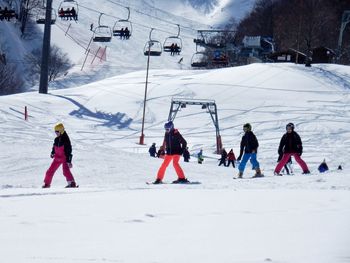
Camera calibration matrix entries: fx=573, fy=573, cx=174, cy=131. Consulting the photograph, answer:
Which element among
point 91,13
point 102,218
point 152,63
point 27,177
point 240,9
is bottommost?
point 27,177

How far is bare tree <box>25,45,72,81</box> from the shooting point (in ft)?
236

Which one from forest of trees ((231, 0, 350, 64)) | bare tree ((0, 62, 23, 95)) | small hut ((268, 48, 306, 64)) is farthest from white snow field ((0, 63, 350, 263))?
forest of trees ((231, 0, 350, 64))

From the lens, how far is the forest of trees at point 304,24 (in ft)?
204

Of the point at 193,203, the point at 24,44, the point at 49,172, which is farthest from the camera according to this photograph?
the point at 24,44

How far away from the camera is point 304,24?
63.3 meters

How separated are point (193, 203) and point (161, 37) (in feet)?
320

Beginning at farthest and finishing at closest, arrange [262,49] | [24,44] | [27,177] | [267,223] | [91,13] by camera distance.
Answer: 1. [91,13]
2. [24,44]
3. [262,49]
4. [27,177]
5. [267,223]

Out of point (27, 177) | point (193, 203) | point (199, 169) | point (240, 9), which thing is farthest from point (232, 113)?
point (240, 9)

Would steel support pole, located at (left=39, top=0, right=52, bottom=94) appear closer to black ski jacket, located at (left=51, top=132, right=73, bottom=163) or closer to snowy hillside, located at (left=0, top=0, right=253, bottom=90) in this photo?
snowy hillside, located at (left=0, top=0, right=253, bottom=90)

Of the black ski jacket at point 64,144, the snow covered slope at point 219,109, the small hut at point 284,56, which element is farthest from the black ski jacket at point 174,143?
the small hut at point 284,56

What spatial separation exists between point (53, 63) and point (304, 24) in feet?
103

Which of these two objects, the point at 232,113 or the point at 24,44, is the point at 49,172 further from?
the point at 24,44

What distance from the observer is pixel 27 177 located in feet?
43.7

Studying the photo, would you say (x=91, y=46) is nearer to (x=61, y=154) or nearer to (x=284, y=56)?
(x=284, y=56)
